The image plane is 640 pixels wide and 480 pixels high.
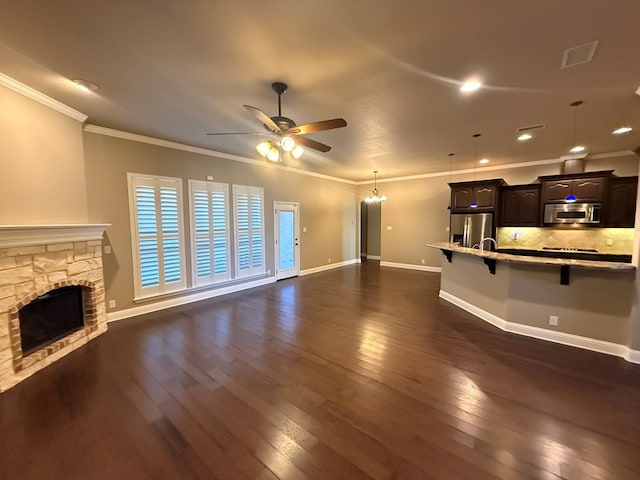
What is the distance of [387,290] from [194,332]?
13.0ft

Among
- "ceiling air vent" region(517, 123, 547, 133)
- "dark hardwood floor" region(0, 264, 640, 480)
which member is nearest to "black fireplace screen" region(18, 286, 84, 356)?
"dark hardwood floor" region(0, 264, 640, 480)

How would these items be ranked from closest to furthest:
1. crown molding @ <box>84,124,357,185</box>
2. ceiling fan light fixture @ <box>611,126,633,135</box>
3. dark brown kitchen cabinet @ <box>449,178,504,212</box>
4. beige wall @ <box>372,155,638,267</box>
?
crown molding @ <box>84,124,357,185</box>
ceiling fan light fixture @ <box>611,126,633,135</box>
dark brown kitchen cabinet @ <box>449,178,504,212</box>
beige wall @ <box>372,155,638,267</box>

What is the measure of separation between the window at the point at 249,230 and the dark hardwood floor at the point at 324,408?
2.40m

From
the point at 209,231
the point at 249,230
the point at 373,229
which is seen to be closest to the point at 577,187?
Answer: the point at 373,229

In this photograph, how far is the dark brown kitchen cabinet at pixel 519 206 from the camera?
612 cm

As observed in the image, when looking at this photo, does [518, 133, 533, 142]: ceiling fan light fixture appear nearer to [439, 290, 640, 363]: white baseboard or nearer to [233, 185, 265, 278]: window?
[439, 290, 640, 363]: white baseboard

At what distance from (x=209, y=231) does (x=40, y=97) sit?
2.92 meters

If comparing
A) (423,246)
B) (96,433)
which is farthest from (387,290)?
(96,433)

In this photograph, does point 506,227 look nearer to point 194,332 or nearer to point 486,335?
point 486,335

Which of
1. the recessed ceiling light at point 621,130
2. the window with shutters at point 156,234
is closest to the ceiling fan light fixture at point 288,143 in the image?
the window with shutters at point 156,234

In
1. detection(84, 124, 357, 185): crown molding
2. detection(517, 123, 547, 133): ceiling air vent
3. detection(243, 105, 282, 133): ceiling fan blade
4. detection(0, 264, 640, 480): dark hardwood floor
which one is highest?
detection(517, 123, 547, 133): ceiling air vent

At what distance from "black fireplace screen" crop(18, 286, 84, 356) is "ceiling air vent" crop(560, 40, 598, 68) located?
19.6 feet

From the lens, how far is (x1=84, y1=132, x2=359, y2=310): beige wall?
4020 mm

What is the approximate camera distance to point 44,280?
10.1 feet
